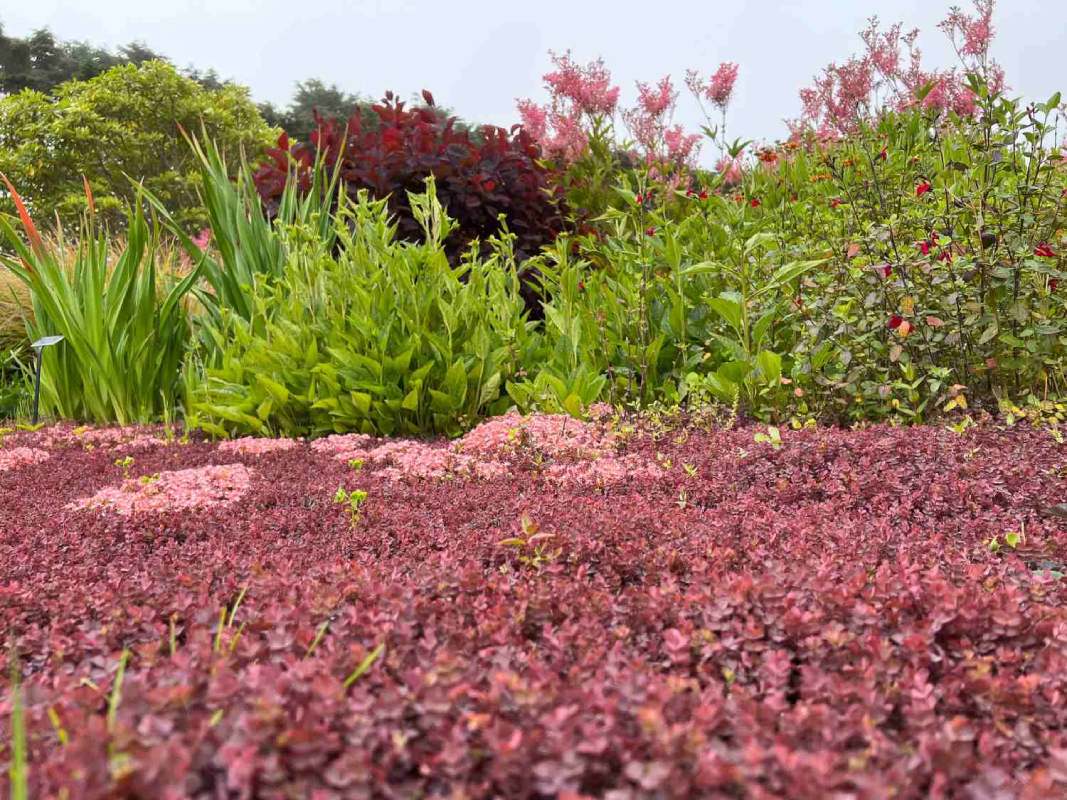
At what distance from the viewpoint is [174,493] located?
9.61 ft

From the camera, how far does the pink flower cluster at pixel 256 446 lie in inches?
161

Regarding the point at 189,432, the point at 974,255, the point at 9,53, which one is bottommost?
the point at 189,432

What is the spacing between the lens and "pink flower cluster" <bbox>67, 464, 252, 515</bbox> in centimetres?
280

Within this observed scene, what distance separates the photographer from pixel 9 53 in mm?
32719

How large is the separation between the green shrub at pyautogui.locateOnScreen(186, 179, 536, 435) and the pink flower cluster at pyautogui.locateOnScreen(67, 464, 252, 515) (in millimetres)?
1254

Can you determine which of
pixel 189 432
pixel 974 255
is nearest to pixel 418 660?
pixel 974 255

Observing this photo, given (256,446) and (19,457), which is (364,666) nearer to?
(256,446)

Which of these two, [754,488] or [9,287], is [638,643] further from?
[9,287]

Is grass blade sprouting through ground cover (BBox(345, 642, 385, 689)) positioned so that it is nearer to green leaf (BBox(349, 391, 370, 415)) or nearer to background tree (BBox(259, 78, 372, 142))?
green leaf (BBox(349, 391, 370, 415))

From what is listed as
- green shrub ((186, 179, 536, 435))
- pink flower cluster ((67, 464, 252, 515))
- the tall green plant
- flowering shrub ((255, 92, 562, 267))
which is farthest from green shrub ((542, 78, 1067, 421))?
the tall green plant

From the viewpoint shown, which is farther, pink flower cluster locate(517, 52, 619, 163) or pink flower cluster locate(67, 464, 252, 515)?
pink flower cluster locate(517, 52, 619, 163)

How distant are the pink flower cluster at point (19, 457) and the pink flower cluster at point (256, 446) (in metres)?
0.90

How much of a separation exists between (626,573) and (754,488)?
107 centimetres

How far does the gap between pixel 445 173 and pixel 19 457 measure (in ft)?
12.6
